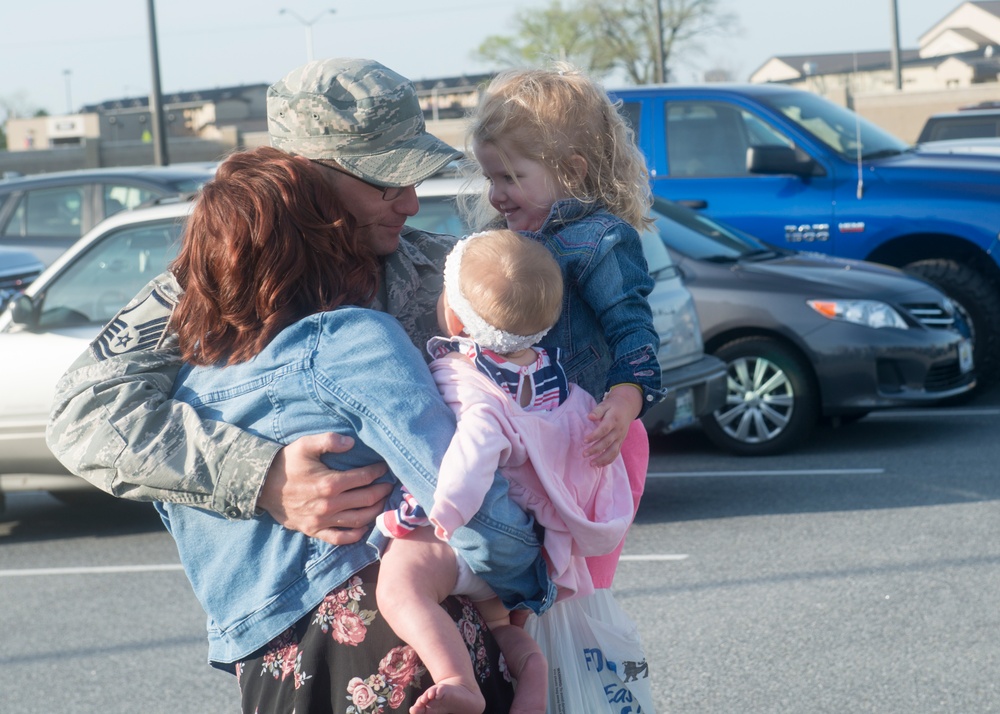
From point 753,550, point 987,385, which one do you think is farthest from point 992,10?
point 753,550

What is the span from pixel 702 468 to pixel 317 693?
5.47m

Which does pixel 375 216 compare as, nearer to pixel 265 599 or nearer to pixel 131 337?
pixel 131 337

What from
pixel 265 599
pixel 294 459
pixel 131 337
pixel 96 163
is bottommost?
pixel 265 599

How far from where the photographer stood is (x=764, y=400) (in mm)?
7363

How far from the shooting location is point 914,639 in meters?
4.33

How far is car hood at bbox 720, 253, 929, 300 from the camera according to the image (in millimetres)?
7305

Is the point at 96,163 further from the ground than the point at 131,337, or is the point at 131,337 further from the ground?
the point at 96,163

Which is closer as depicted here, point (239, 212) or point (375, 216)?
point (239, 212)

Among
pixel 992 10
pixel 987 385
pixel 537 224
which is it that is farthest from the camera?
pixel 992 10

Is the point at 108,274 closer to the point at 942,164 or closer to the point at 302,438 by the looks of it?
the point at 302,438

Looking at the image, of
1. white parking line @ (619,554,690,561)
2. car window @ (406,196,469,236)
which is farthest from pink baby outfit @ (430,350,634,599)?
car window @ (406,196,469,236)

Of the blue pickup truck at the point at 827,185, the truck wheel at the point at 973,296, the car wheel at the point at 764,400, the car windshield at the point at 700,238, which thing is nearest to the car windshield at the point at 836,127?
the blue pickup truck at the point at 827,185

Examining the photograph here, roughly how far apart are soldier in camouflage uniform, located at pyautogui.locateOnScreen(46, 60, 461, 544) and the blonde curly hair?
171 mm

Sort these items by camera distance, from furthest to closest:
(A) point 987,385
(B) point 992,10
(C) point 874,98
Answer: (B) point 992,10 < (C) point 874,98 < (A) point 987,385
